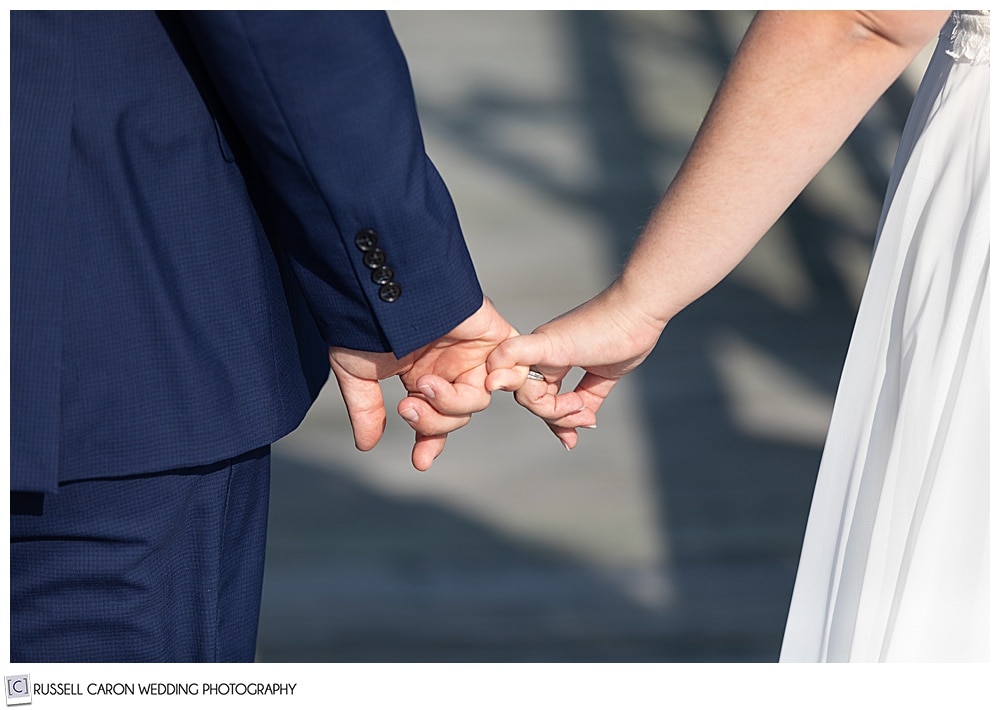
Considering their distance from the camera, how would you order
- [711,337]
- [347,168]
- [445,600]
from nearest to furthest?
[347,168]
[445,600]
[711,337]

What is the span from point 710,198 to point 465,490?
5.01ft

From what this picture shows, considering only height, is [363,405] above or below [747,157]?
below

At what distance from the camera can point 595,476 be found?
251 centimetres

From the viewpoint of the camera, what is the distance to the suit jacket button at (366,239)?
991 mm

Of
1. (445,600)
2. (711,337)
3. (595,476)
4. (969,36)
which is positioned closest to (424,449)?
(969,36)

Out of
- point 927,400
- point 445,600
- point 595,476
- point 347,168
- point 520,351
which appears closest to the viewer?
point 347,168

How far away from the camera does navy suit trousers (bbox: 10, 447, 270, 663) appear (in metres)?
1.02

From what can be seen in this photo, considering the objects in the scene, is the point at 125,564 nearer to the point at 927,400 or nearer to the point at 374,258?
the point at 374,258

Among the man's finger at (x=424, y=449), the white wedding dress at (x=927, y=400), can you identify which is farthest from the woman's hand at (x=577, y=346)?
the white wedding dress at (x=927, y=400)

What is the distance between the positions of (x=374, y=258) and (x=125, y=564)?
0.37 m

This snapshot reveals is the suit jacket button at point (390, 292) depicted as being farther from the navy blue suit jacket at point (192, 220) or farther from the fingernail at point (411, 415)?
the fingernail at point (411, 415)

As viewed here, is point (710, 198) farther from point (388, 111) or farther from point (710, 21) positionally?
point (710, 21)

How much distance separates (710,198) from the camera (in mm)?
1079
